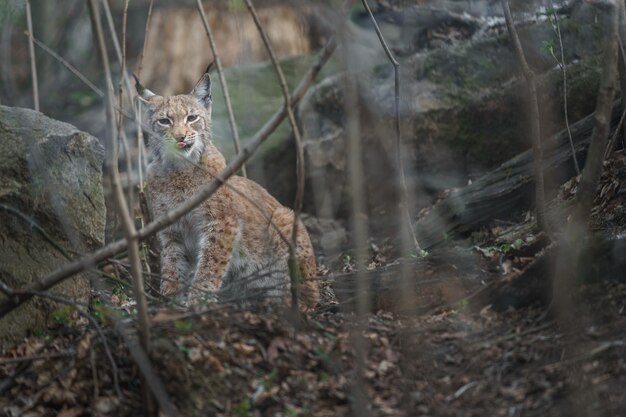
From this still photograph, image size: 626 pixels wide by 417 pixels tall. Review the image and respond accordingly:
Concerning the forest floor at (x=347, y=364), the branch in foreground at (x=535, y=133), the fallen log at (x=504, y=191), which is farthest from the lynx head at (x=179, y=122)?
the branch in foreground at (x=535, y=133)

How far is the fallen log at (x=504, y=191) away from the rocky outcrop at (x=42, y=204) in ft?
11.3

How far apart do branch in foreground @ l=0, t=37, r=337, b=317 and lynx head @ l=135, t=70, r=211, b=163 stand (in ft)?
9.61

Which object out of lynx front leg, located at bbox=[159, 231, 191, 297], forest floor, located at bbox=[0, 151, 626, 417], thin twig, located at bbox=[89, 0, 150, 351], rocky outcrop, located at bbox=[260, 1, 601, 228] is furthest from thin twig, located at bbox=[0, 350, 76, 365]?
rocky outcrop, located at bbox=[260, 1, 601, 228]

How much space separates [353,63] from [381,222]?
180cm

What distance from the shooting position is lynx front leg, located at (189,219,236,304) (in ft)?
25.3

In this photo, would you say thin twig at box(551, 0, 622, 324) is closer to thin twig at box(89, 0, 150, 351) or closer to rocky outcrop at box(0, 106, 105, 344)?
thin twig at box(89, 0, 150, 351)

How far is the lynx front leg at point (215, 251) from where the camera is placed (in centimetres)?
770

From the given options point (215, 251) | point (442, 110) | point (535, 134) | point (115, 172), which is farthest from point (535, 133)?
point (442, 110)

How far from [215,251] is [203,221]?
0.29m

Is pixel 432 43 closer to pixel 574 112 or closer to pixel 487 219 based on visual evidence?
pixel 574 112

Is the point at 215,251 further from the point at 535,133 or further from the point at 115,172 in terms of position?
the point at 115,172

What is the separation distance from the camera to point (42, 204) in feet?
20.1

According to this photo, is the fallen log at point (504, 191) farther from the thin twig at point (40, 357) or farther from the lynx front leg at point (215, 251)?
the thin twig at point (40, 357)

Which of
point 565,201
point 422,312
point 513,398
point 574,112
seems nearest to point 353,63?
point 574,112
